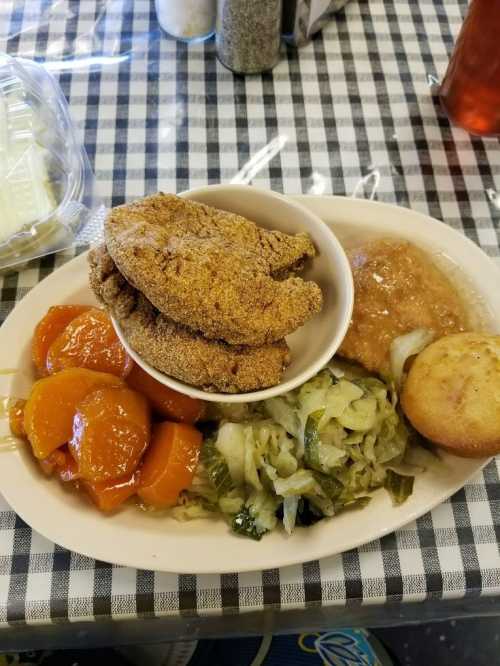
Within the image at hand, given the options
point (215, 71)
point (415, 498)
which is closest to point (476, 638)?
point (415, 498)

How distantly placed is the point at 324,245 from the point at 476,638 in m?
1.27

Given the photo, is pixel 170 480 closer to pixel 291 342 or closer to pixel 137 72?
pixel 291 342

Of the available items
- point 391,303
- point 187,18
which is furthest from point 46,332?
point 187,18

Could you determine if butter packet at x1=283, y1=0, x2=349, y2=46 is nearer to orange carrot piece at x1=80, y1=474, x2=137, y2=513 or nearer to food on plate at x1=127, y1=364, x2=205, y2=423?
food on plate at x1=127, y1=364, x2=205, y2=423

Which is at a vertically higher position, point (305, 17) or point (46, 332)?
point (305, 17)

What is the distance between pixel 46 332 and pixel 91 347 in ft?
0.34

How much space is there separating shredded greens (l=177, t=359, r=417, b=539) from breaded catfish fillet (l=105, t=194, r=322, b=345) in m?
0.20

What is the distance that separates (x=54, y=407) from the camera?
120cm

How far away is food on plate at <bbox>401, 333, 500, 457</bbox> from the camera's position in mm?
1152

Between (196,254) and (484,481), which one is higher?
(196,254)

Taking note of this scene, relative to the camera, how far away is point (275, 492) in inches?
47.8

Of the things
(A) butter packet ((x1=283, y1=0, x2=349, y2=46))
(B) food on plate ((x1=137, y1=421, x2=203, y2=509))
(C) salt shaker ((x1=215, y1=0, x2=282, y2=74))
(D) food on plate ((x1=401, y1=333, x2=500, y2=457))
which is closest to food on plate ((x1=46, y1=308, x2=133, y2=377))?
(B) food on plate ((x1=137, y1=421, x2=203, y2=509))

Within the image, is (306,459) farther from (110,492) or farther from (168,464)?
(110,492)

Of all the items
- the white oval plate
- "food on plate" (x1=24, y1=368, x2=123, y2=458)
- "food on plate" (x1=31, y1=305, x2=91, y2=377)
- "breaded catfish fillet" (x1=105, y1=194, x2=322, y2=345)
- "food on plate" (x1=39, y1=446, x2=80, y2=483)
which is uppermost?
"breaded catfish fillet" (x1=105, y1=194, x2=322, y2=345)
